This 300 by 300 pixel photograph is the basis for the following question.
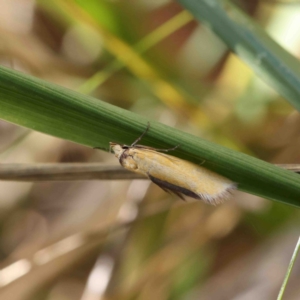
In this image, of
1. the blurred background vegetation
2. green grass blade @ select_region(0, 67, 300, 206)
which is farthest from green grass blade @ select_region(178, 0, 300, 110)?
the blurred background vegetation

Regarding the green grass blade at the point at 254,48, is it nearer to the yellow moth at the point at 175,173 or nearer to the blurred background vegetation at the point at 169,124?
the yellow moth at the point at 175,173

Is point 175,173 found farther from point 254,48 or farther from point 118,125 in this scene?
point 254,48

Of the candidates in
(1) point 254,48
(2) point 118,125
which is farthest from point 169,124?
(2) point 118,125

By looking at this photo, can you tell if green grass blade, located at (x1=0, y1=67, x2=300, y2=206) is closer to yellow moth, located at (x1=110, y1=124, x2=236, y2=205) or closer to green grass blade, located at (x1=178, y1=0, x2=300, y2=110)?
yellow moth, located at (x1=110, y1=124, x2=236, y2=205)

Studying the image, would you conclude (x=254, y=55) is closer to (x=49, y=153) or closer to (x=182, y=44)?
(x=182, y=44)

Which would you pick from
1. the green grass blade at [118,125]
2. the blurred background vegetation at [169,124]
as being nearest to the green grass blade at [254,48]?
the green grass blade at [118,125]
